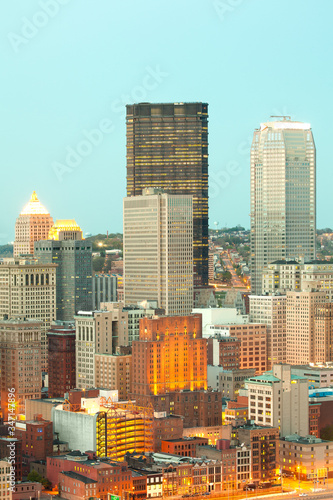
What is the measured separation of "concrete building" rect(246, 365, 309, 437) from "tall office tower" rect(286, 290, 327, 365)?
1519 inches

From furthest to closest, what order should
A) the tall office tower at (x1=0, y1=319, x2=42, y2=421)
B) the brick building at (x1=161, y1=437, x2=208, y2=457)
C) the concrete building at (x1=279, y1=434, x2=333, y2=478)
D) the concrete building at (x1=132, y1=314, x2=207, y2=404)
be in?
the tall office tower at (x1=0, y1=319, x2=42, y2=421)
the concrete building at (x1=132, y1=314, x2=207, y2=404)
the brick building at (x1=161, y1=437, x2=208, y2=457)
the concrete building at (x1=279, y1=434, x2=333, y2=478)

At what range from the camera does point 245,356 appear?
189m

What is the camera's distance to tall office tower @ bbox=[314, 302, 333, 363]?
189 metres

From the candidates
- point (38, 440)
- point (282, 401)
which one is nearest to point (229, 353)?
point (282, 401)

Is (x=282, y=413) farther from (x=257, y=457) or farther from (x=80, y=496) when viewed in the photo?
(x=80, y=496)

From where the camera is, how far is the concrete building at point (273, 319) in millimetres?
192625

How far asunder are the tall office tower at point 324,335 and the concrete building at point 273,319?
5093 mm

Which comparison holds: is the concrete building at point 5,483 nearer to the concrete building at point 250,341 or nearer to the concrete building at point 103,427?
the concrete building at point 103,427

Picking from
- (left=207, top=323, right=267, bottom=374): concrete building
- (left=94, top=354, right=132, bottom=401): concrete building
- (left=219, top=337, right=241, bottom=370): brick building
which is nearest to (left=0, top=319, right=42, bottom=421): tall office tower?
(left=94, top=354, right=132, bottom=401): concrete building

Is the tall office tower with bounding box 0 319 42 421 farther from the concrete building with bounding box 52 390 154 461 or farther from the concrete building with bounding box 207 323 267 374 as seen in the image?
the concrete building with bounding box 207 323 267 374

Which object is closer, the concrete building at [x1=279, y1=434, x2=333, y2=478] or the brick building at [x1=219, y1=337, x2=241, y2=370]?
the concrete building at [x1=279, y1=434, x2=333, y2=478]

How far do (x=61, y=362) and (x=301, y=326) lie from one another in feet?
109

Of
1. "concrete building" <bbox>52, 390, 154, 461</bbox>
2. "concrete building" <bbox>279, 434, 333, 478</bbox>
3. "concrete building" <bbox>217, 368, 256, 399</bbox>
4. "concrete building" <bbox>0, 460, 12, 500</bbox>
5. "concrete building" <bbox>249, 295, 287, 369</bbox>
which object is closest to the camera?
"concrete building" <bbox>0, 460, 12, 500</bbox>

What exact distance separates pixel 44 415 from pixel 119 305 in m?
30.6
